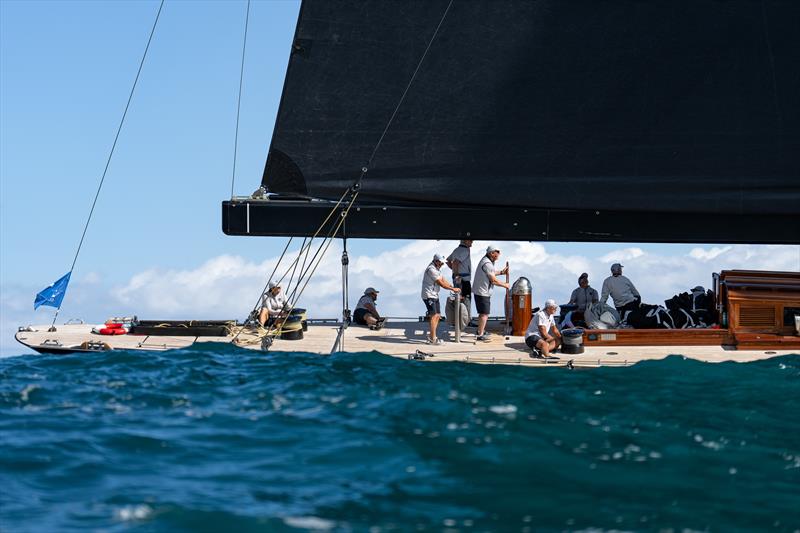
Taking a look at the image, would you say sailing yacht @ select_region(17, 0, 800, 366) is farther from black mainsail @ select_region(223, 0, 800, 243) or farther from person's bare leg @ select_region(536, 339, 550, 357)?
person's bare leg @ select_region(536, 339, 550, 357)

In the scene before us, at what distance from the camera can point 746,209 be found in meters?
15.0

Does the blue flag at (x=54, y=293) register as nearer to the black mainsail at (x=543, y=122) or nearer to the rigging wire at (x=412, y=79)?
the black mainsail at (x=543, y=122)

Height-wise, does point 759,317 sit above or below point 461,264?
below

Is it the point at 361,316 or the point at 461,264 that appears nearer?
the point at 461,264

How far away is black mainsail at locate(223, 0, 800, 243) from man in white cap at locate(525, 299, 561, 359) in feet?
5.18

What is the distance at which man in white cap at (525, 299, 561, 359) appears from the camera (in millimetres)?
13641

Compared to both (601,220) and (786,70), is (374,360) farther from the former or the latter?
(786,70)

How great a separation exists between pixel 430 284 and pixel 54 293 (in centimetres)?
646

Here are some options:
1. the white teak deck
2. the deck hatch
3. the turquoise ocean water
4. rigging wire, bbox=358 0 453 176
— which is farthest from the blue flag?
the deck hatch

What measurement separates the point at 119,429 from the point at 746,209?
33.9 ft

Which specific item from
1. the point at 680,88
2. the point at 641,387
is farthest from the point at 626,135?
the point at 641,387

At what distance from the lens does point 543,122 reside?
14.6 meters

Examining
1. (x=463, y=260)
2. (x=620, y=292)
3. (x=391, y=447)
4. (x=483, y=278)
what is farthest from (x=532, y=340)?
(x=391, y=447)

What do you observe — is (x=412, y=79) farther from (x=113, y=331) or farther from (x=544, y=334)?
(x=113, y=331)
